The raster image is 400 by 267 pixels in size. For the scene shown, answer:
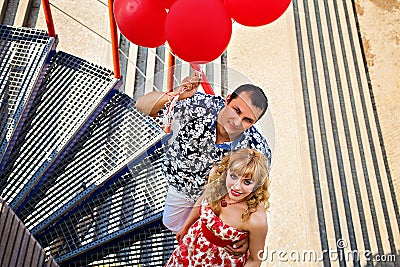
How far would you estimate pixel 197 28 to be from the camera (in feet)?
7.55

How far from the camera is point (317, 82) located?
4.79m

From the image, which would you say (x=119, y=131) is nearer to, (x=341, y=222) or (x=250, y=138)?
(x=250, y=138)

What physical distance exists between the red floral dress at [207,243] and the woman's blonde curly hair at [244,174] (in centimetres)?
8

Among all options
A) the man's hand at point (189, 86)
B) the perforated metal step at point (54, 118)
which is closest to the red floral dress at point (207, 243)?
the man's hand at point (189, 86)

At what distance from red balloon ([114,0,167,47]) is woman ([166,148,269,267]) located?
2.26 feet

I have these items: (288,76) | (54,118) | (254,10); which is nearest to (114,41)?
(54,118)

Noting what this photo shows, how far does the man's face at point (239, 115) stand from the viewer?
2.37 metres

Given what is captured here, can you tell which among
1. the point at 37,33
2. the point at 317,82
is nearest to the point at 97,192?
the point at 37,33

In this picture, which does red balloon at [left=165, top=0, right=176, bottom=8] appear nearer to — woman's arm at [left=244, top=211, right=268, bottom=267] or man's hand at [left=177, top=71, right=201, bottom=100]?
man's hand at [left=177, top=71, right=201, bottom=100]

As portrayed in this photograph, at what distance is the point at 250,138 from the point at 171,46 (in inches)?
21.4

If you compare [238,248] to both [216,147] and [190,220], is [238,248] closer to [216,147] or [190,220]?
[190,220]

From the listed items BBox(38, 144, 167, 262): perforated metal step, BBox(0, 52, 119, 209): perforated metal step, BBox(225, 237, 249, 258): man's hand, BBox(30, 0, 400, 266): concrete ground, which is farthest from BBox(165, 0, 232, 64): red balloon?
BBox(30, 0, 400, 266): concrete ground

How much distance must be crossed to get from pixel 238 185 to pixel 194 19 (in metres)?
0.80

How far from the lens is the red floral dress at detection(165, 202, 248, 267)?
275 cm
